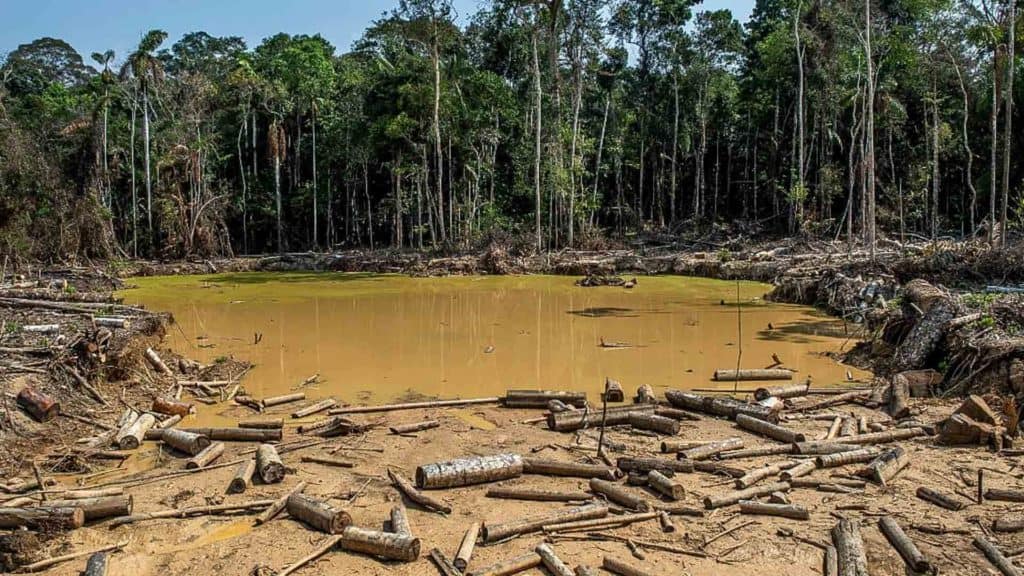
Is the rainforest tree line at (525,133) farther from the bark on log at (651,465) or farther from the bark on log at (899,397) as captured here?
the bark on log at (651,465)

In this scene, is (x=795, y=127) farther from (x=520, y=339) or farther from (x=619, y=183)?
(x=520, y=339)

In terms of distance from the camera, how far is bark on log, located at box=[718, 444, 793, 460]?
6.34m

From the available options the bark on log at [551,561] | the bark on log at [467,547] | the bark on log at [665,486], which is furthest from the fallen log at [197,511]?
the bark on log at [665,486]

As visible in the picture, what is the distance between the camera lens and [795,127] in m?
35.5

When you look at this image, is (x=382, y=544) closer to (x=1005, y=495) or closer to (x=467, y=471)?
(x=467, y=471)

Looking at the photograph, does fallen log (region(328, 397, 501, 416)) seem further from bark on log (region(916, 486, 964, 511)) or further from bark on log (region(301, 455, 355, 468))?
bark on log (region(916, 486, 964, 511))

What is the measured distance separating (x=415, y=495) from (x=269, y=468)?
131 centimetres

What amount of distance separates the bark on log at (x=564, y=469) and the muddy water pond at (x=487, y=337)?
10.1ft

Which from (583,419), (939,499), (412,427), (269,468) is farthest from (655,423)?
(269,468)

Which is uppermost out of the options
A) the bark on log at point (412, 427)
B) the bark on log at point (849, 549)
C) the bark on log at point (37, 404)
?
the bark on log at point (37, 404)

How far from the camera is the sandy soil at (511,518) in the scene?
4.54 m

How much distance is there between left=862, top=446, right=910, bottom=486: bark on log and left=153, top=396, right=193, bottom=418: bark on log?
6768mm

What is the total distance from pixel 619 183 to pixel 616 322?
27287 millimetres

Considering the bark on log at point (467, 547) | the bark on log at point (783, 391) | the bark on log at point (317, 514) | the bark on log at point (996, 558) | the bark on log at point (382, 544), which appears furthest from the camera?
the bark on log at point (783, 391)
